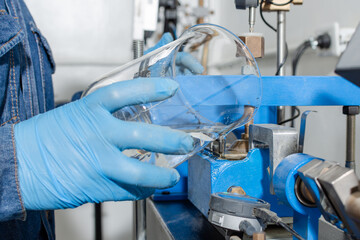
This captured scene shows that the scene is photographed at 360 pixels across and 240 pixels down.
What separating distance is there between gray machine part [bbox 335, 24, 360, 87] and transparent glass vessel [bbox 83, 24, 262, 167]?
295 mm

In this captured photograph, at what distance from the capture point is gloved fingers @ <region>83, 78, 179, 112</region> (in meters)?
0.58

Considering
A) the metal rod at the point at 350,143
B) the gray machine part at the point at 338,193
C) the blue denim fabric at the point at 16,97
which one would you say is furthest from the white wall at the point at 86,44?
the gray machine part at the point at 338,193

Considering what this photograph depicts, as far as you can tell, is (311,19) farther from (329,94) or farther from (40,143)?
(40,143)

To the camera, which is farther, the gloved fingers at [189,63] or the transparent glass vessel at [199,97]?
the gloved fingers at [189,63]

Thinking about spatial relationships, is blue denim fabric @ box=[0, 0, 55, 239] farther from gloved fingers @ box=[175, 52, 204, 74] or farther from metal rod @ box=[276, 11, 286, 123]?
metal rod @ box=[276, 11, 286, 123]

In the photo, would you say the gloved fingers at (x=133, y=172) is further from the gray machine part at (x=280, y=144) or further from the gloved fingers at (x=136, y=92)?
the gray machine part at (x=280, y=144)

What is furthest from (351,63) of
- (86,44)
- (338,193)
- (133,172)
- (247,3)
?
(86,44)

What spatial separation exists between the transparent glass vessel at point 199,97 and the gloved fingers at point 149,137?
0.06 metres

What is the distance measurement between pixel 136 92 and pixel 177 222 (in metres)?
0.42

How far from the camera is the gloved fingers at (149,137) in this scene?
1.92 ft

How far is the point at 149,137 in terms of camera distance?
59cm

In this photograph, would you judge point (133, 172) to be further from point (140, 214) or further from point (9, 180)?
point (140, 214)

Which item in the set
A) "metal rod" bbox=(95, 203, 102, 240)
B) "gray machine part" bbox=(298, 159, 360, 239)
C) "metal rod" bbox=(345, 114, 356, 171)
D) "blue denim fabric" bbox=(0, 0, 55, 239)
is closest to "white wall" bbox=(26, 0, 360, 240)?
"metal rod" bbox=(95, 203, 102, 240)

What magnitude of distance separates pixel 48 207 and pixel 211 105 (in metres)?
0.38
